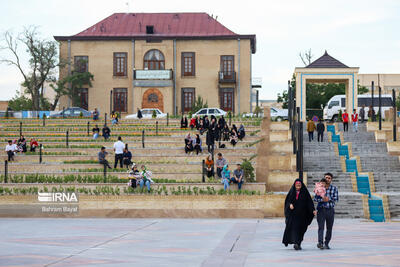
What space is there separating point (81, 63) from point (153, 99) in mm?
6636

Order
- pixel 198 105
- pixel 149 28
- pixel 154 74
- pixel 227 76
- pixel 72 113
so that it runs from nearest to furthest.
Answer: pixel 72 113
pixel 198 105
pixel 154 74
pixel 227 76
pixel 149 28

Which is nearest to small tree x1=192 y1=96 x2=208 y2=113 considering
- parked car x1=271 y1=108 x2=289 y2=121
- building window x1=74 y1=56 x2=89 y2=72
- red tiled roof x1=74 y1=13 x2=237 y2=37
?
parked car x1=271 y1=108 x2=289 y2=121

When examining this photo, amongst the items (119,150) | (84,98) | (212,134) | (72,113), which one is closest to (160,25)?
(84,98)

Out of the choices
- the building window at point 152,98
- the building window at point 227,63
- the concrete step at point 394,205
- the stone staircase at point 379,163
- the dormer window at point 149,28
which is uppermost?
the dormer window at point 149,28

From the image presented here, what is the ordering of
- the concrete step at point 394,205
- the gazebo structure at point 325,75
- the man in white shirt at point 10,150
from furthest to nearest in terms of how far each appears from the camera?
the gazebo structure at point 325,75, the man in white shirt at point 10,150, the concrete step at point 394,205

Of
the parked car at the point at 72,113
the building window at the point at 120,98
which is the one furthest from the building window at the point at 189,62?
the parked car at the point at 72,113

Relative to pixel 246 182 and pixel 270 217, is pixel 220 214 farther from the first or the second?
pixel 246 182

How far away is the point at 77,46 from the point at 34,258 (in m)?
44.7

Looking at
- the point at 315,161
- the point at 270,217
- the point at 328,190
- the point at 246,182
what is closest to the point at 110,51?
Answer: the point at 315,161

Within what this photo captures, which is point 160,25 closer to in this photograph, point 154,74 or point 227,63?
point 154,74

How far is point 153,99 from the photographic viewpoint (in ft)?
177

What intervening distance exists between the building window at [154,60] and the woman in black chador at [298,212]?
41.8 meters

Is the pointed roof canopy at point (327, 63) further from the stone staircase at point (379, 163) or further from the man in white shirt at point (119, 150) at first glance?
the man in white shirt at point (119, 150)

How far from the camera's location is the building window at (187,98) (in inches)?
2127
